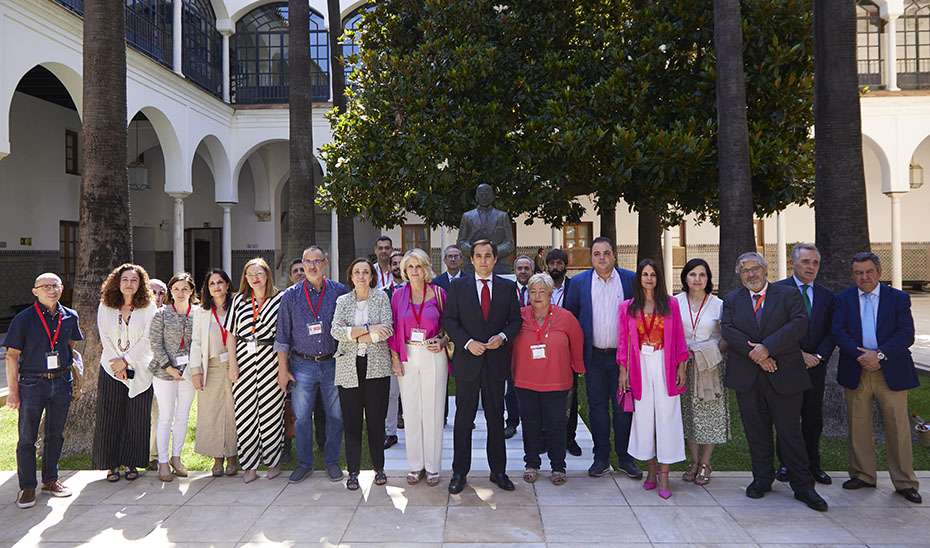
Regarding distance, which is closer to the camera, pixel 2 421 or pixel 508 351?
pixel 508 351

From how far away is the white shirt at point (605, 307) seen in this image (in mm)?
5004

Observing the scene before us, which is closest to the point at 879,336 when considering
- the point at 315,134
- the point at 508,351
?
the point at 508,351

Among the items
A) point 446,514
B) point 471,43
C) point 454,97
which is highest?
point 471,43

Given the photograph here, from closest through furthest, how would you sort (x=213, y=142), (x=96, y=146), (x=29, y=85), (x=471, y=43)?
(x=96, y=146) < (x=471, y=43) < (x=29, y=85) < (x=213, y=142)

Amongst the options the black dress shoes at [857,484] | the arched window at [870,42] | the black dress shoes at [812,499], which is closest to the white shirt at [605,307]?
the black dress shoes at [812,499]

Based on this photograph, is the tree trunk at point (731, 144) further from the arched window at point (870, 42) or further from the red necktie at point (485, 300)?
the arched window at point (870, 42)

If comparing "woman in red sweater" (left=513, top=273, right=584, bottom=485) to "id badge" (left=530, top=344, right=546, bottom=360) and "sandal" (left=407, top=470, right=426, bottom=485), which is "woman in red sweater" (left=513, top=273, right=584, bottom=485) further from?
"sandal" (left=407, top=470, right=426, bottom=485)

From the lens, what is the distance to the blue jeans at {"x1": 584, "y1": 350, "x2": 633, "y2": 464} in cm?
498

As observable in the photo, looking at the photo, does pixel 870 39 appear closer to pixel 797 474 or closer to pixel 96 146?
pixel 797 474

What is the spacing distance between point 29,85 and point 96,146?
37.0 ft

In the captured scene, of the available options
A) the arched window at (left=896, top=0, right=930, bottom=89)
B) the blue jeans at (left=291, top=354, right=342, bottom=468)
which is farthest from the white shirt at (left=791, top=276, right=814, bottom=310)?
the arched window at (left=896, top=0, right=930, bottom=89)

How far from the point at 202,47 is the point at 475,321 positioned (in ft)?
57.9

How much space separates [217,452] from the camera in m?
5.05

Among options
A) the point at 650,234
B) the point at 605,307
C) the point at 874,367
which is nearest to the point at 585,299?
the point at 605,307
